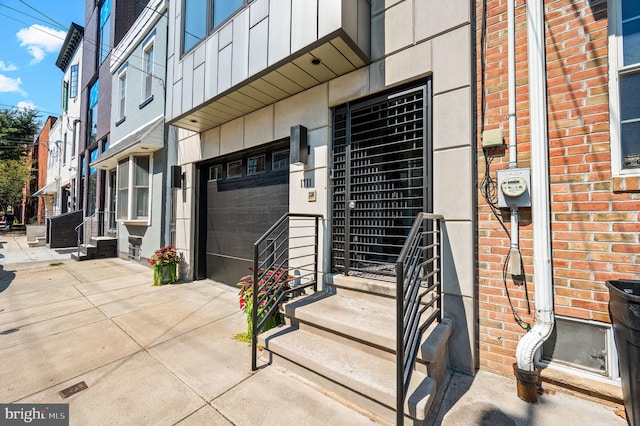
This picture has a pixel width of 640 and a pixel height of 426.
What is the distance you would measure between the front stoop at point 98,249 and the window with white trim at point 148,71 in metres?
4.79

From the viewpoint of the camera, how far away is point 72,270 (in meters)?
6.75

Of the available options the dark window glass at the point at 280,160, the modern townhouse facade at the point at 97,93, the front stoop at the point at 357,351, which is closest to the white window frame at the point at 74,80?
the modern townhouse facade at the point at 97,93

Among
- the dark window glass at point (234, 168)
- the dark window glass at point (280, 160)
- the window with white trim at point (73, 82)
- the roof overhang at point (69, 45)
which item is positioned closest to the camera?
the dark window glass at point (280, 160)

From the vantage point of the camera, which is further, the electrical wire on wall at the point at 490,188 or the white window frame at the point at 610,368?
the electrical wire on wall at the point at 490,188

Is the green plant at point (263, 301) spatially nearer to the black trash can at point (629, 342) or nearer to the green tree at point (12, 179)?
the black trash can at point (629, 342)

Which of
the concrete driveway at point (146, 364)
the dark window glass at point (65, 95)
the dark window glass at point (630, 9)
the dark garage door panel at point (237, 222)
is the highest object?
the dark window glass at point (65, 95)

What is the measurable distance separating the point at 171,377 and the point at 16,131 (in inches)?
1210

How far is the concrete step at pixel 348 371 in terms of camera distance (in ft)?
5.75

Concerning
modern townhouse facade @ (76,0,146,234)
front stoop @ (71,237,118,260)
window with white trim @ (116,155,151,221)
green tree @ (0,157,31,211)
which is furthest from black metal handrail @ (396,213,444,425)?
green tree @ (0,157,31,211)

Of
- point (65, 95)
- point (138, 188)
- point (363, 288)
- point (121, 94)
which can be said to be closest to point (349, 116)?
point (363, 288)

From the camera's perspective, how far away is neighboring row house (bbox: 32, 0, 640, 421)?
1.98m

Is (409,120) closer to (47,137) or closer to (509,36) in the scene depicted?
(509,36)

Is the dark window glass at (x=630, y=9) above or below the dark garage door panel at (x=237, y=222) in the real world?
above

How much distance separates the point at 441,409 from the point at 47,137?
28439 millimetres
